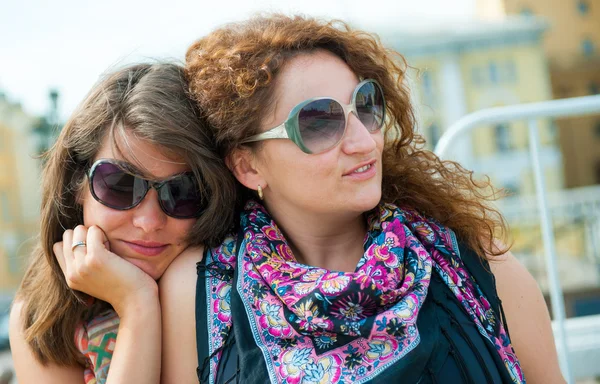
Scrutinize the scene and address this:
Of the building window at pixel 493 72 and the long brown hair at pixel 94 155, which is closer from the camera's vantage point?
the long brown hair at pixel 94 155

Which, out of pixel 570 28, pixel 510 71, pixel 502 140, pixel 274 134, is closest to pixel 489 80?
pixel 510 71

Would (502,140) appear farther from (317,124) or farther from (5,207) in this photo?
(317,124)

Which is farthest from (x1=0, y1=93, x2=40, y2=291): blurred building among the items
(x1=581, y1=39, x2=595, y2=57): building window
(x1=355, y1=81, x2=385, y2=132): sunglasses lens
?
(x1=581, y1=39, x2=595, y2=57): building window

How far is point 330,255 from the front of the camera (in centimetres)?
236

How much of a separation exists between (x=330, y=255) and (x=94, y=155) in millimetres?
958

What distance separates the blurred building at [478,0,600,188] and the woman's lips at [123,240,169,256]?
55.9 metres

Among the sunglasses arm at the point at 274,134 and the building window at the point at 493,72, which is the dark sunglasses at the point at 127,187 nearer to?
the sunglasses arm at the point at 274,134

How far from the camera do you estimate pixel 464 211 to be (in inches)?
91.3

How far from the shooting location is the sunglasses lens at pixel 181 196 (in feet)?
7.25

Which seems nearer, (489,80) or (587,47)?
(489,80)

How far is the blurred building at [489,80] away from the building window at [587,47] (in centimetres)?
1438

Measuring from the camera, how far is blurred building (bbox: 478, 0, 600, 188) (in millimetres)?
53250

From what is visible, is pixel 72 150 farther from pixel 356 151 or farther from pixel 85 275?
pixel 356 151

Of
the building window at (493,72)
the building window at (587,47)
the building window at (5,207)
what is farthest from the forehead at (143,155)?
the building window at (587,47)
